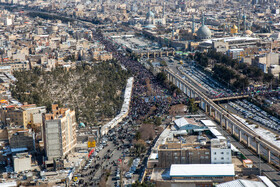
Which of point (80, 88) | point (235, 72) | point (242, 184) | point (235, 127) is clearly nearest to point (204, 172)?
point (242, 184)

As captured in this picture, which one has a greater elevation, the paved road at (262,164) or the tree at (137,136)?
the tree at (137,136)

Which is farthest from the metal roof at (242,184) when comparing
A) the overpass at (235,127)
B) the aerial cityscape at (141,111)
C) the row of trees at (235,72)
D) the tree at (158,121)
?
the row of trees at (235,72)

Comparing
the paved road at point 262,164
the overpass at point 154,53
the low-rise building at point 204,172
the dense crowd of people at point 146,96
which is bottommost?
the paved road at point 262,164

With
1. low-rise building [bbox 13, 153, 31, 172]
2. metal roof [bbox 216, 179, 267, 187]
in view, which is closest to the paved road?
metal roof [bbox 216, 179, 267, 187]

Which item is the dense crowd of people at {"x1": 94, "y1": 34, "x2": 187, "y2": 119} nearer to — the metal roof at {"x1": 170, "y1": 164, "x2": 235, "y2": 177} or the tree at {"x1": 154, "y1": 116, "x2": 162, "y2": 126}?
the tree at {"x1": 154, "y1": 116, "x2": 162, "y2": 126}

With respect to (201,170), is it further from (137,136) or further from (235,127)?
(235,127)

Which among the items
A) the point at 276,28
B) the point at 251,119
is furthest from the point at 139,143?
the point at 276,28

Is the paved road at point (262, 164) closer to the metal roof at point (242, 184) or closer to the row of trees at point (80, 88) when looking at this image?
the metal roof at point (242, 184)
